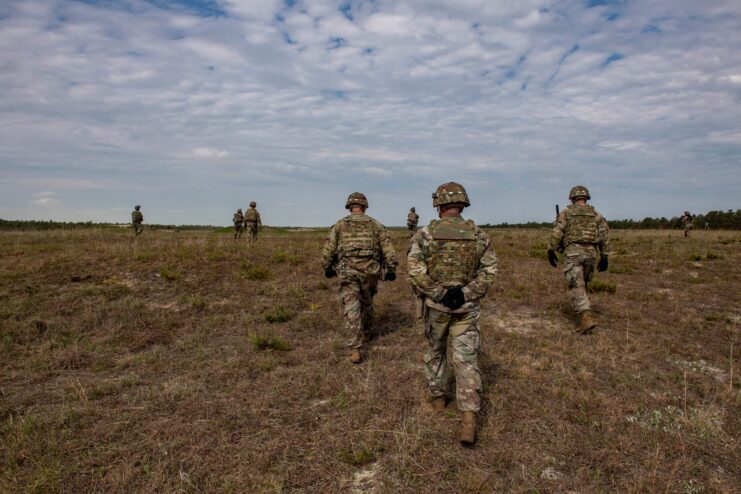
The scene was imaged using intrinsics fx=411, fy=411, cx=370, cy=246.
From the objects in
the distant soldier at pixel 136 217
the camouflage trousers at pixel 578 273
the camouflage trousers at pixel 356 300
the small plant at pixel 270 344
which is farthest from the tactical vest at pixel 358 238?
the distant soldier at pixel 136 217

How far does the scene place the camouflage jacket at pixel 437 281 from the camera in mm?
4350

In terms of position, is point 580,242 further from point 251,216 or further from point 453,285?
point 251,216

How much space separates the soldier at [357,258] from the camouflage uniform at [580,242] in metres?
3.66

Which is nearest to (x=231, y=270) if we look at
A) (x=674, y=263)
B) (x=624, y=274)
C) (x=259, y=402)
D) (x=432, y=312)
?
(x=259, y=402)

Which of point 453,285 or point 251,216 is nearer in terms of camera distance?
point 453,285

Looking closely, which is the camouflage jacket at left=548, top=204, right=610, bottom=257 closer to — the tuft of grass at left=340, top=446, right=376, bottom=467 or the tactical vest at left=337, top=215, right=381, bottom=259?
the tactical vest at left=337, top=215, right=381, bottom=259

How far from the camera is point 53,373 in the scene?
601 centimetres

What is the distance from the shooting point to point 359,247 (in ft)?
22.3

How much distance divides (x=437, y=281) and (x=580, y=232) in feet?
16.0

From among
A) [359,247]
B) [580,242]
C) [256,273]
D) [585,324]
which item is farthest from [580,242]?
[256,273]

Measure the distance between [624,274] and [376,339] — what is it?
1017 centimetres

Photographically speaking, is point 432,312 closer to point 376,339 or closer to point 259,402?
point 259,402

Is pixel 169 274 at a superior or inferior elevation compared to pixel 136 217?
inferior

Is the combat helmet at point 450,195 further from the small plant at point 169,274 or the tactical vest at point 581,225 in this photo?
the small plant at point 169,274
